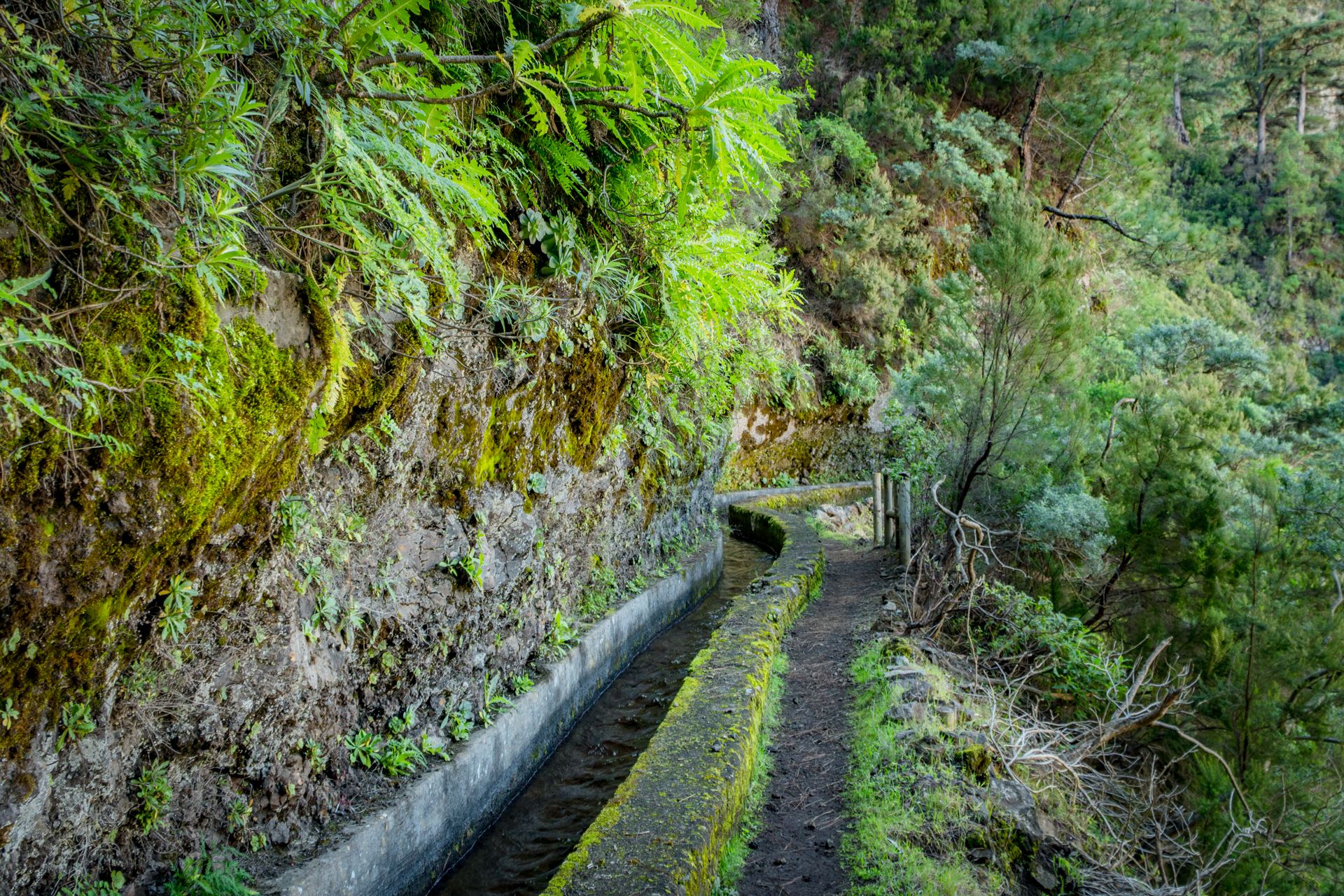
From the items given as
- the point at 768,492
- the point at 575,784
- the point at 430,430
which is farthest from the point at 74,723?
the point at 768,492

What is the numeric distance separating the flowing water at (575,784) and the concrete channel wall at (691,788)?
0.70 m

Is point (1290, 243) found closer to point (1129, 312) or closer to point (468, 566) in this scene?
point (1129, 312)

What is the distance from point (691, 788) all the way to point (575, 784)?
1484 mm

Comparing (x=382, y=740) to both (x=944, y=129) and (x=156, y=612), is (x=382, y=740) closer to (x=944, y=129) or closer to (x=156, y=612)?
(x=156, y=612)

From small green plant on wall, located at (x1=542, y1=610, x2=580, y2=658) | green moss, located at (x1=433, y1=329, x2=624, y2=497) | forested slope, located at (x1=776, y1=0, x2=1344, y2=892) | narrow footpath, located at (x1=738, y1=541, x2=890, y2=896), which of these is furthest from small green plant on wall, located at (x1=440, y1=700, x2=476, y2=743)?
forested slope, located at (x1=776, y1=0, x2=1344, y2=892)

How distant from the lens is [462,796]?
3.93m

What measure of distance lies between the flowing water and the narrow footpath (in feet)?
3.64

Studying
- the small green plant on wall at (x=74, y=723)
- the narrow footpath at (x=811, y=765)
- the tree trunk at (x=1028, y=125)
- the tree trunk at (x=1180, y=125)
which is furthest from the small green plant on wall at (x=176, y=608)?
the tree trunk at (x=1180, y=125)

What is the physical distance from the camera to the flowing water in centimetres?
387

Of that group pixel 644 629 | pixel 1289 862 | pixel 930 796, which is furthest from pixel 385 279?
pixel 1289 862

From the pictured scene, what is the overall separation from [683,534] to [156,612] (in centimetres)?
710

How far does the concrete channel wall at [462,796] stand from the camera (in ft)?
9.90

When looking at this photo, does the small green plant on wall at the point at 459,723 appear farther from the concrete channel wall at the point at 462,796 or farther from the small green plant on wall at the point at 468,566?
the small green plant on wall at the point at 468,566

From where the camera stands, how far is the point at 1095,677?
20.3ft
